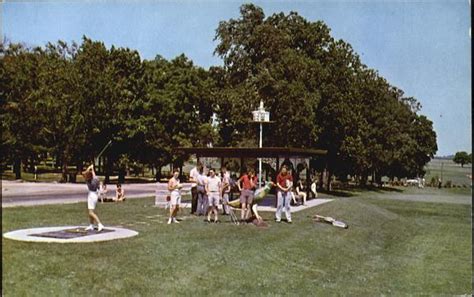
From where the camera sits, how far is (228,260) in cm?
1252

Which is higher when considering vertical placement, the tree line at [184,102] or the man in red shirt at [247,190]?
the tree line at [184,102]

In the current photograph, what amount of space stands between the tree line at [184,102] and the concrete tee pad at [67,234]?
972 inches

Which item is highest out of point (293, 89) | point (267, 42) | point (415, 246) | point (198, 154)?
point (267, 42)

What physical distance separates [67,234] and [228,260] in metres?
4.10

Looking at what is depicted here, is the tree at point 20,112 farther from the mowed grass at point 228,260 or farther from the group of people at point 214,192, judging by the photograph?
the group of people at point 214,192

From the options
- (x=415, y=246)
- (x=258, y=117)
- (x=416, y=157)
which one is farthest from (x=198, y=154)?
(x=416, y=157)

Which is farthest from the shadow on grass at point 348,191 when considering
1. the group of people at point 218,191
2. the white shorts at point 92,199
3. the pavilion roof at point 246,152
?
the white shorts at point 92,199

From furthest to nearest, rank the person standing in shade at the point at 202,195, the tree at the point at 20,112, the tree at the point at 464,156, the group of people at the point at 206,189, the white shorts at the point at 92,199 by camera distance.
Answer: the tree at the point at 20,112 < the person standing in shade at the point at 202,195 < the group of people at the point at 206,189 < the white shorts at the point at 92,199 < the tree at the point at 464,156

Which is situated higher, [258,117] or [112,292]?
[258,117]

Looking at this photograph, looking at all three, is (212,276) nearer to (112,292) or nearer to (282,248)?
(112,292)

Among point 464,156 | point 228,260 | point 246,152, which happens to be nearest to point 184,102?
point 246,152

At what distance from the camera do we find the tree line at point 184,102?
42.2 m

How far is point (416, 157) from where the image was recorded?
80.1 m

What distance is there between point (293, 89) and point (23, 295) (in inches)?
1331
